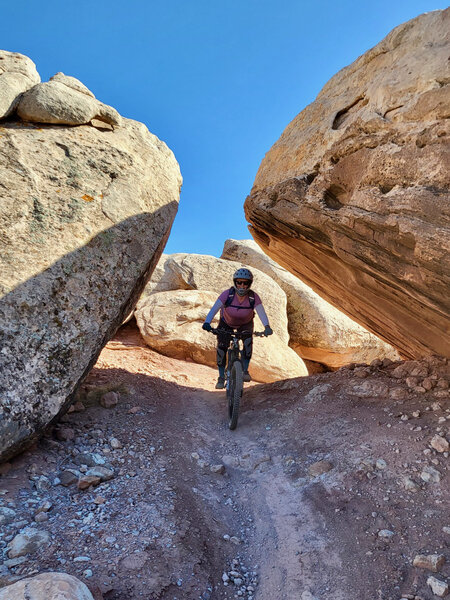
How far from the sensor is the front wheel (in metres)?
7.00

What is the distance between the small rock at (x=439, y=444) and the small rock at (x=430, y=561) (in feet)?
5.56

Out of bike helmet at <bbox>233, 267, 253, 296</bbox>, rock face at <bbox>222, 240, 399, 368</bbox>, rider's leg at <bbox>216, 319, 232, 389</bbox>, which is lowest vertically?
rock face at <bbox>222, 240, 399, 368</bbox>

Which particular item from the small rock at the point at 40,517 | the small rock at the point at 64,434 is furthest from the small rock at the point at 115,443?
the small rock at the point at 40,517

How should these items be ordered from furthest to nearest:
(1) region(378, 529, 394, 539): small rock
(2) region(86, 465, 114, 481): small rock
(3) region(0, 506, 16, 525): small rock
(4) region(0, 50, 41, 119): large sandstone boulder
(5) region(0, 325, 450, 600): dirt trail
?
(4) region(0, 50, 41, 119): large sandstone boulder, (2) region(86, 465, 114, 481): small rock, (1) region(378, 529, 394, 539): small rock, (3) region(0, 506, 16, 525): small rock, (5) region(0, 325, 450, 600): dirt trail

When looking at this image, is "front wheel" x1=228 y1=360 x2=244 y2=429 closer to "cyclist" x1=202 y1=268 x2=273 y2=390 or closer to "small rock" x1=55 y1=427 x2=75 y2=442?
"cyclist" x1=202 y1=268 x2=273 y2=390

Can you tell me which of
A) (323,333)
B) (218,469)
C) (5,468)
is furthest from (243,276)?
(323,333)

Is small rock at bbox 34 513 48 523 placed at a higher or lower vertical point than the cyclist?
lower

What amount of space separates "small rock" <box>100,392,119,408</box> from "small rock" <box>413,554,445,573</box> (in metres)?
5.35

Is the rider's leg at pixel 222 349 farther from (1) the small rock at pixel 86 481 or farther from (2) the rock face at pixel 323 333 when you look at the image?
(2) the rock face at pixel 323 333

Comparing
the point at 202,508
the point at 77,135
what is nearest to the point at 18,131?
the point at 77,135

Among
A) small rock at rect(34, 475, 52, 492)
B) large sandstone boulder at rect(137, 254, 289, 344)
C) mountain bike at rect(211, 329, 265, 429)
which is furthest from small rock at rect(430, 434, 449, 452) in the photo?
large sandstone boulder at rect(137, 254, 289, 344)

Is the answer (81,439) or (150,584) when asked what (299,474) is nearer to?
(150,584)

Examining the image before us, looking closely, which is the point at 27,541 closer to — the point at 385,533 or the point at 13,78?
the point at 385,533

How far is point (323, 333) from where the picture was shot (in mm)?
17484
